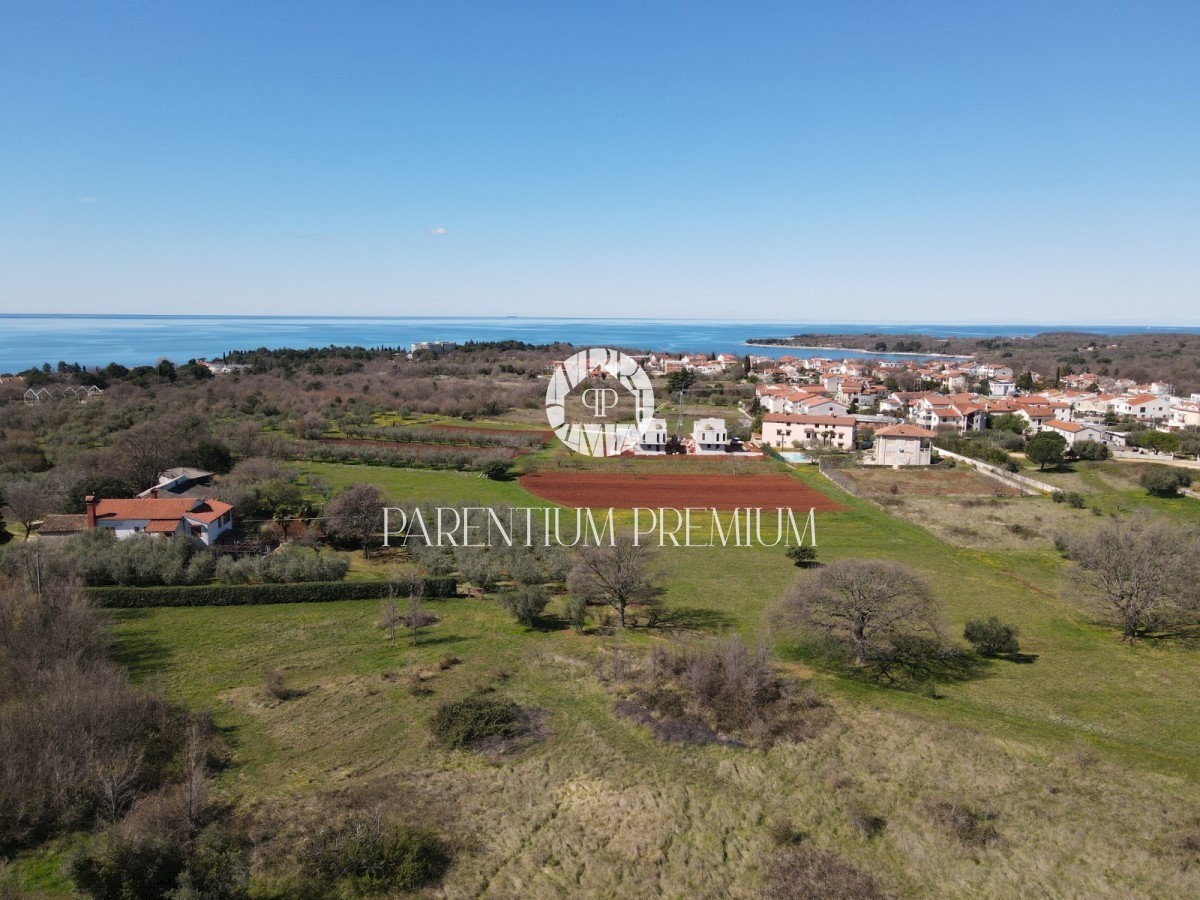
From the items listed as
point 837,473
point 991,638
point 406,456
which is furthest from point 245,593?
point 837,473

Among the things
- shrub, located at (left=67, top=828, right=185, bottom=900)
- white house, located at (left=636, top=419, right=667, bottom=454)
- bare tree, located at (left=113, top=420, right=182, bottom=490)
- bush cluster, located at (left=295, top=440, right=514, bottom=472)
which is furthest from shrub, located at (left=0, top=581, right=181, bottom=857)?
white house, located at (left=636, top=419, right=667, bottom=454)

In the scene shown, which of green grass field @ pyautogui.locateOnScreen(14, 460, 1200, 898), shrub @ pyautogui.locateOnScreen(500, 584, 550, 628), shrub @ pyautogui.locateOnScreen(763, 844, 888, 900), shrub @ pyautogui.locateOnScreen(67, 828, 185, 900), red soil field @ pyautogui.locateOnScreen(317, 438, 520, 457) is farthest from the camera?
red soil field @ pyautogui.locateOnScreen(317, 438, 520, 457)

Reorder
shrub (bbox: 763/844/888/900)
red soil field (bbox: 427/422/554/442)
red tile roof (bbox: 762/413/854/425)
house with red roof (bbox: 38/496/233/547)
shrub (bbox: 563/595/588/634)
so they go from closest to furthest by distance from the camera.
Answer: shrub (bbox: 763/844/888/900), shrub (bbox: 563/595/588/634), house with red roof (bbox: 38/496/233/547), red tile roof (bbox: 762/413/854/425), red soil field (bbox: 427/422/554/442)

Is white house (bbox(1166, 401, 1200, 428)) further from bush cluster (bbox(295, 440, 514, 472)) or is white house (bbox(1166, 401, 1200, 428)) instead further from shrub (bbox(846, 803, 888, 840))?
shrub (bbox(846, 803, 888, 840))

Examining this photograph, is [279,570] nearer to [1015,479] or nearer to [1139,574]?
[1139,574]

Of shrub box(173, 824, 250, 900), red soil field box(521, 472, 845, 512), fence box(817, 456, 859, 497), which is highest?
shrub box(173, 824, 250, 900)

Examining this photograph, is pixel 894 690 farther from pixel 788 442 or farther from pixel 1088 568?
pixel 788 442

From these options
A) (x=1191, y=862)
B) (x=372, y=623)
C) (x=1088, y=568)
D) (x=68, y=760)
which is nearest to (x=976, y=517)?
(x=1088, y=568)
